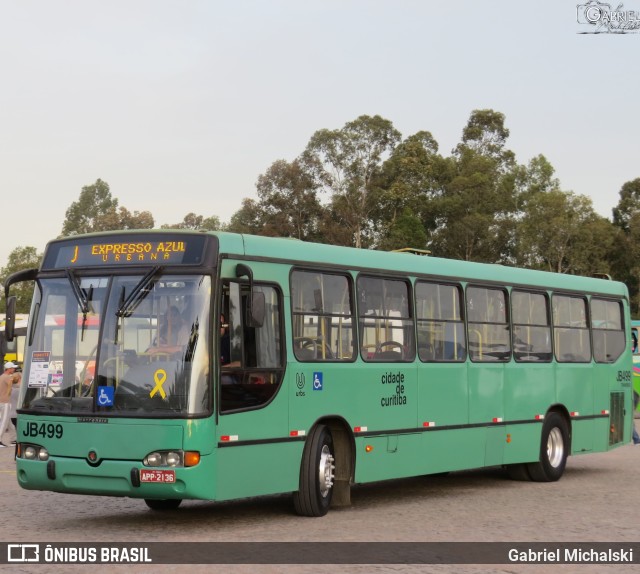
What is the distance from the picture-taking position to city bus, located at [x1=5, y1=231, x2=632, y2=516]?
36.8 feet

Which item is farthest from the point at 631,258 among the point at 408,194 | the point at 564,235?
the point at 408,194

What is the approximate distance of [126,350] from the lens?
11.4m

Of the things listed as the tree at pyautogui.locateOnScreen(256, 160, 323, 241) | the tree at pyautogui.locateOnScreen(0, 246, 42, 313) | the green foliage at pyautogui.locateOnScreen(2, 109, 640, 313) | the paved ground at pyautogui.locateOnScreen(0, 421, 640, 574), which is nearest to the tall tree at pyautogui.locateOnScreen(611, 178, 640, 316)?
the green foliage at pyautogui.locateOnScreen(2, 109, 640, 313)

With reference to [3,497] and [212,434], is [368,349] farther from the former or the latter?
[3,497]

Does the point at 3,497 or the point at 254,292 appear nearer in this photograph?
the point at 254,292

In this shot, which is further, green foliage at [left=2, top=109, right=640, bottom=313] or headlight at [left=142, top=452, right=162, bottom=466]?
green foliage at [left=2, top=109, right=640, bottom=313]

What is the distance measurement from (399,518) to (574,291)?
7.15m

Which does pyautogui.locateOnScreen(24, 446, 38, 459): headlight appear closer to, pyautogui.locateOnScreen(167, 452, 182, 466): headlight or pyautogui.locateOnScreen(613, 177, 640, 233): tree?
pyautogui.locateOnScreen(167, 452, 182, 466): headlight

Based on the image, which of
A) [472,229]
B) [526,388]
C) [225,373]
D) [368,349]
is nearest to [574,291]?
[526,388]

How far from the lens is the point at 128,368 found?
11.3m

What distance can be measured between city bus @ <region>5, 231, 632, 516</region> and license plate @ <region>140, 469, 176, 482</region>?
1cm

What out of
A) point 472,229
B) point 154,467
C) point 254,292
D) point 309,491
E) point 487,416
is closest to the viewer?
point 154,467

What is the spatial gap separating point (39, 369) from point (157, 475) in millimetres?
1741

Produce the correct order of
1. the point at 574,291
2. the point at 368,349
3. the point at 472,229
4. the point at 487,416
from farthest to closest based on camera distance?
the point at 472,229, the point at 574,291, the point at 487,416, the point at 368,349
